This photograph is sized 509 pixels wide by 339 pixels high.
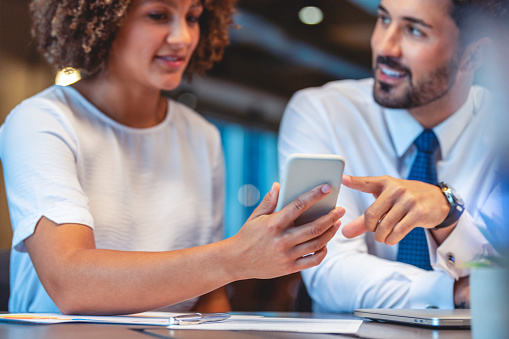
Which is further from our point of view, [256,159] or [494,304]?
[256,159]

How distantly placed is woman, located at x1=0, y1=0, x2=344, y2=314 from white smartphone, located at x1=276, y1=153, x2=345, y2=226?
0.02 meters

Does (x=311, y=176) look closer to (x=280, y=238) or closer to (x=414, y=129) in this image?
(x=280, y=238)

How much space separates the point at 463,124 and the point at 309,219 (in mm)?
1047

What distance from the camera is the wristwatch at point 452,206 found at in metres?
1.33

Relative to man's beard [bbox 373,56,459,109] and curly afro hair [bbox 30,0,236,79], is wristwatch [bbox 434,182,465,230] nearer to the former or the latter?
man's beard [bbox 373,56,459,109]

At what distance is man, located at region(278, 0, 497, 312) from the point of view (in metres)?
1.58

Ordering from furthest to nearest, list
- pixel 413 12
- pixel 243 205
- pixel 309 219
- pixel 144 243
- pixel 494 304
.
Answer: pixel 243 205
pixel 413 12
pixel 144 243
pixel 309 219
pixel 494 304

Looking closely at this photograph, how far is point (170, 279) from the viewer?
1088 millimetres

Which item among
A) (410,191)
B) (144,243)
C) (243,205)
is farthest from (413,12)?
(243,205)

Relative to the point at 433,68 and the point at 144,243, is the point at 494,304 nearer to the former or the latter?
the point at 144,243

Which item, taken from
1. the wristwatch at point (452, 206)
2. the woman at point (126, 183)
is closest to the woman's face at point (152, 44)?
the woman at point (126, 183)

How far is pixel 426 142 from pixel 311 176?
0.97 metres

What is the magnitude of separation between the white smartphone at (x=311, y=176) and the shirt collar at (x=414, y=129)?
2.92 feet

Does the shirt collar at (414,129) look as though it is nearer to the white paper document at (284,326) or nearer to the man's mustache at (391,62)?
the man's mustache at (391,62)
